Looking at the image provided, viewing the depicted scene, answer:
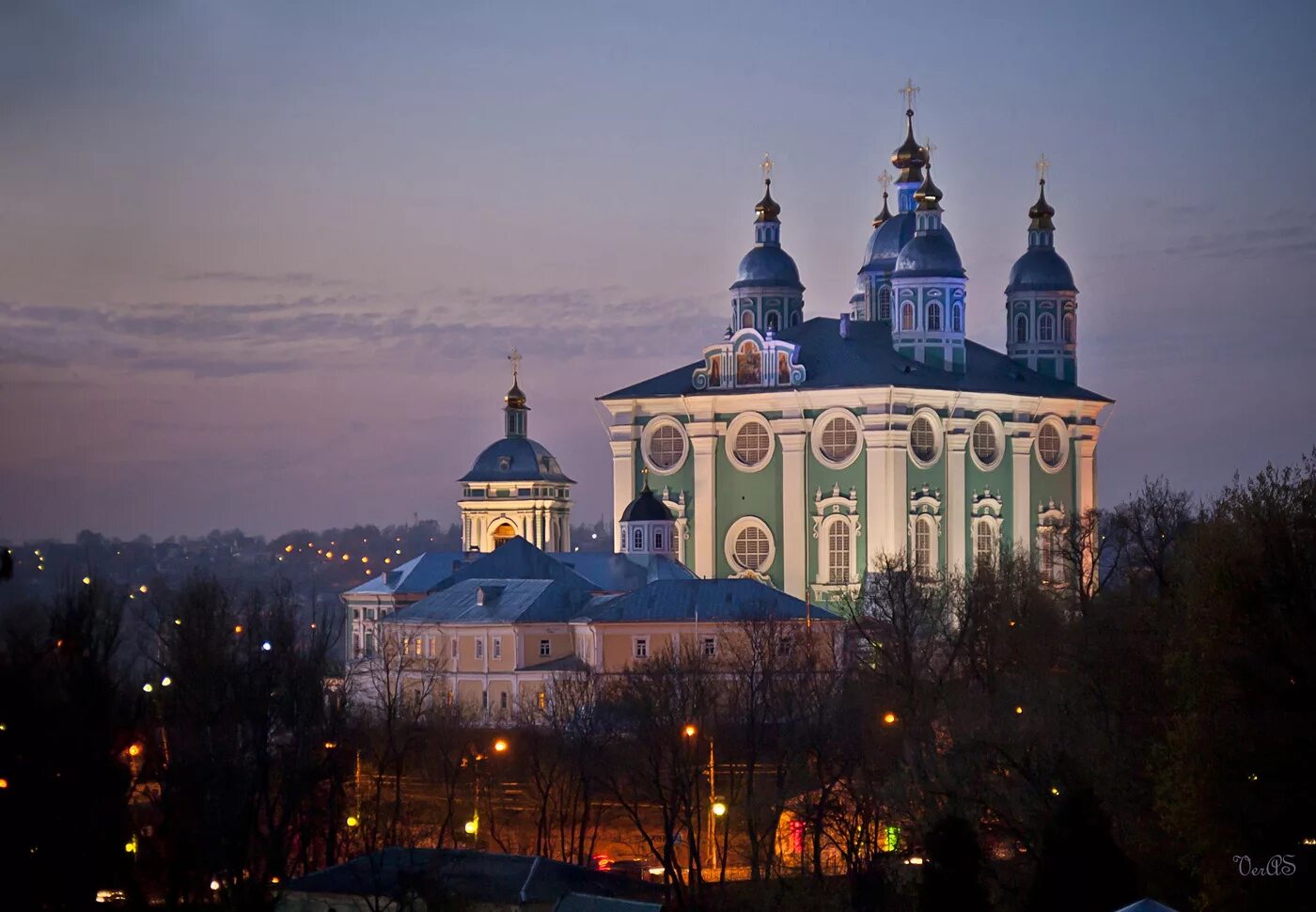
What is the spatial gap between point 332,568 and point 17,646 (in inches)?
4467

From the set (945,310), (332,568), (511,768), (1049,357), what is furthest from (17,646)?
(332,568)

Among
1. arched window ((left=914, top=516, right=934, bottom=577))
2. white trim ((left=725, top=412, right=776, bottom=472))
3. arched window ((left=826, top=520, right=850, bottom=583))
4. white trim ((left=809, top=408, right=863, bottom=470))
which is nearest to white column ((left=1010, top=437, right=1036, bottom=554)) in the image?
arched window ((left=914, top=516, right=934, bottom=577))

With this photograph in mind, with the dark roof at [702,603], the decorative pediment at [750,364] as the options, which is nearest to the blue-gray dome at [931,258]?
the decorative pediment at [750,364]

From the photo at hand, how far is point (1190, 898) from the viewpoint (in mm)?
34625

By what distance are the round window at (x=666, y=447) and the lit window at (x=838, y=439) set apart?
4.43 m

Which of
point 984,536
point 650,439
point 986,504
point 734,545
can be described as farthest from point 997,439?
point 650,439

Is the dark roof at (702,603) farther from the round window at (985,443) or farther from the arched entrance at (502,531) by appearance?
the arched entrance at (502,531)

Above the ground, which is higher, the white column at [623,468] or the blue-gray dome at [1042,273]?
the blue-gray dome at [1042,273]

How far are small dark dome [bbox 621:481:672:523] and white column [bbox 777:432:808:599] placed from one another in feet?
10.6

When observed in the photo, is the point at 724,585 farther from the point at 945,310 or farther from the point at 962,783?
the point at 962,783

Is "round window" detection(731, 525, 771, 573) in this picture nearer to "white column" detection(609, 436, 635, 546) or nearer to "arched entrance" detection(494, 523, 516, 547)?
"white column" detection(609, 436, 635, 546)

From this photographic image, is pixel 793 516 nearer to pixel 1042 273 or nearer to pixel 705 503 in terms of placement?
pixel 705 503

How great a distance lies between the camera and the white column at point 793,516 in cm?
7588

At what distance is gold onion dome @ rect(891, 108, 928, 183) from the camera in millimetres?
85062
